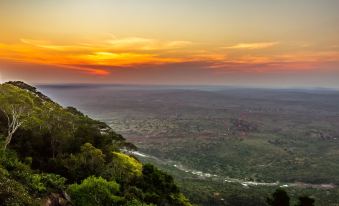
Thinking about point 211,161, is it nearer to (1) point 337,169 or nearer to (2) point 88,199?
(1) point 337,169

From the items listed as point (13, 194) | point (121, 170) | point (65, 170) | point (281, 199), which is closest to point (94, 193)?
point (65, 170)

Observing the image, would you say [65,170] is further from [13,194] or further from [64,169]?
[13,194]

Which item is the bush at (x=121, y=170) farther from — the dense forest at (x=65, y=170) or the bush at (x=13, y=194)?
the bush at (x=13, y=194)

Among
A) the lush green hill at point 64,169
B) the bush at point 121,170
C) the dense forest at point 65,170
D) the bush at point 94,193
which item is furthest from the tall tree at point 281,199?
the bush at point 94,193

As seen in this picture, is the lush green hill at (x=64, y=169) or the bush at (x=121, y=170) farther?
the bush at (x=121, y=170)

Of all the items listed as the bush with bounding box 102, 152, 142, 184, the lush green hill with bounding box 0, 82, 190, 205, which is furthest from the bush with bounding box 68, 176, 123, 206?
the bush with bounding box 102, 152, 142, 184

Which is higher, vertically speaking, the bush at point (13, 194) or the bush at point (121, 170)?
the bush at point (13, 194)

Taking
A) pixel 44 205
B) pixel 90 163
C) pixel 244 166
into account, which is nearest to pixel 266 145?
pixel 244 166
